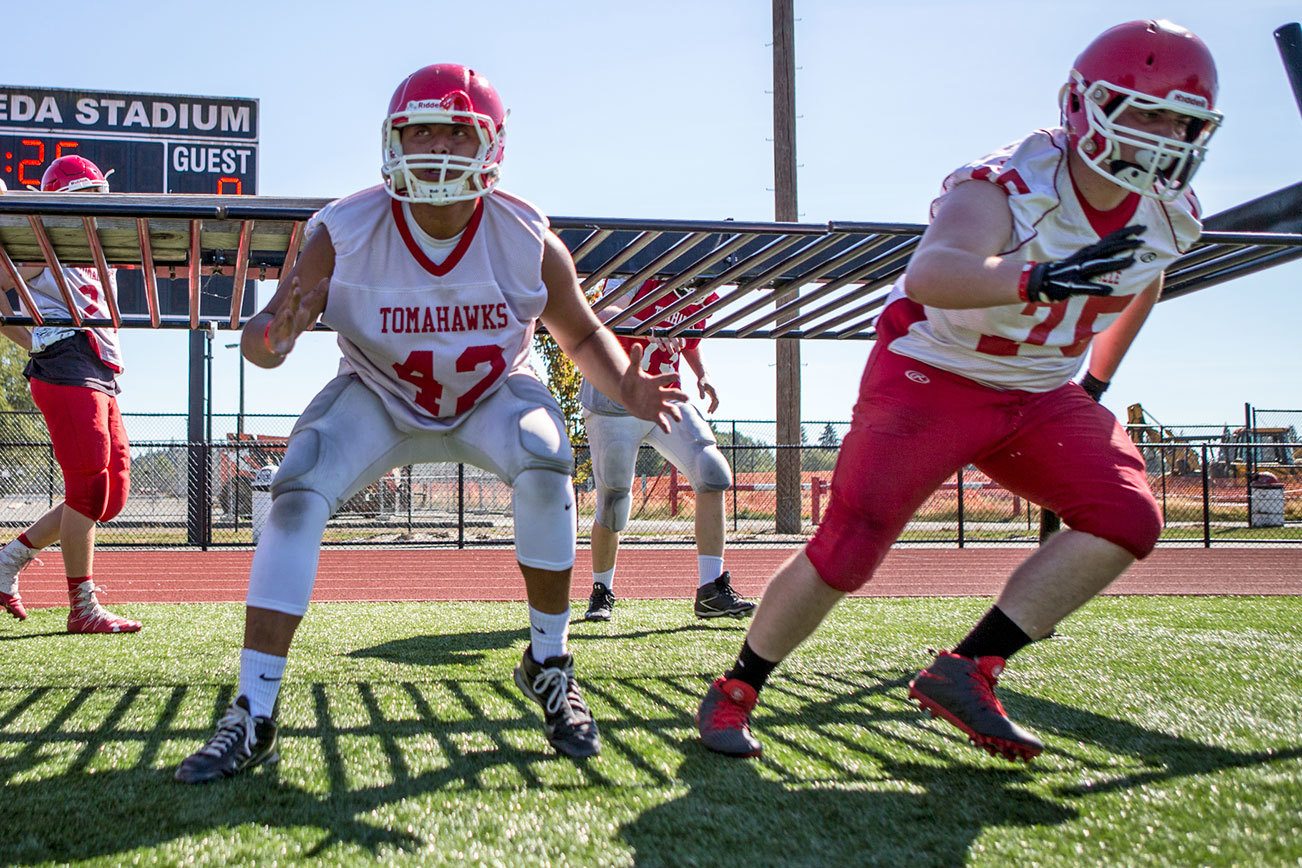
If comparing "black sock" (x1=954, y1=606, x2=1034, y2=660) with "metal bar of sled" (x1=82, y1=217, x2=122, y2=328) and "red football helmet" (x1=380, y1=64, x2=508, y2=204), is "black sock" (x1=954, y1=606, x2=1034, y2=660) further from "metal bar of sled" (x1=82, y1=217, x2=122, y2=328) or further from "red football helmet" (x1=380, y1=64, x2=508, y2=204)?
"metal bar of sled" (x1=82, y1=217, x2=122, y2=328)

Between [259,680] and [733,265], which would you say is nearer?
[259,680]

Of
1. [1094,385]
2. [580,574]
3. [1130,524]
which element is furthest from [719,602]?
[580,574]

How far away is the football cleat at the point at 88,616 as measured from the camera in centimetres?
515

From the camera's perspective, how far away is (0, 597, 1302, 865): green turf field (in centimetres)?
207

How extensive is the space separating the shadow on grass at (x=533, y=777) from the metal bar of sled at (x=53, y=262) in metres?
1.47

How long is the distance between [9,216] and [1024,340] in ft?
10.6

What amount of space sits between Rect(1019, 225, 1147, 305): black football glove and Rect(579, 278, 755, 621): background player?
3.04 meters

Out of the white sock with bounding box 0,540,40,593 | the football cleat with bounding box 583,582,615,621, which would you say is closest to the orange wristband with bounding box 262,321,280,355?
the football cleat with bounding box 583,582,615,621

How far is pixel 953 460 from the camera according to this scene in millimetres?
2754

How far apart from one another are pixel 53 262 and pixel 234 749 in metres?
2.18

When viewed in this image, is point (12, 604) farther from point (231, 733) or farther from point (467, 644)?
point (231, 733)

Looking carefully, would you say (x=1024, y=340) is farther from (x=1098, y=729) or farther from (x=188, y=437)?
(x=188, y=437)

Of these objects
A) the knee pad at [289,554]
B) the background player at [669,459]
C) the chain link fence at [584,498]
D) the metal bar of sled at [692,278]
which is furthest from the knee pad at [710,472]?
the chain link fence at [584,498]

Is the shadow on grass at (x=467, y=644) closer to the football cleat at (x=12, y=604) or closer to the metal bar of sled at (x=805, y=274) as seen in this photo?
the metal bar of sled at (x=805, y=274)
